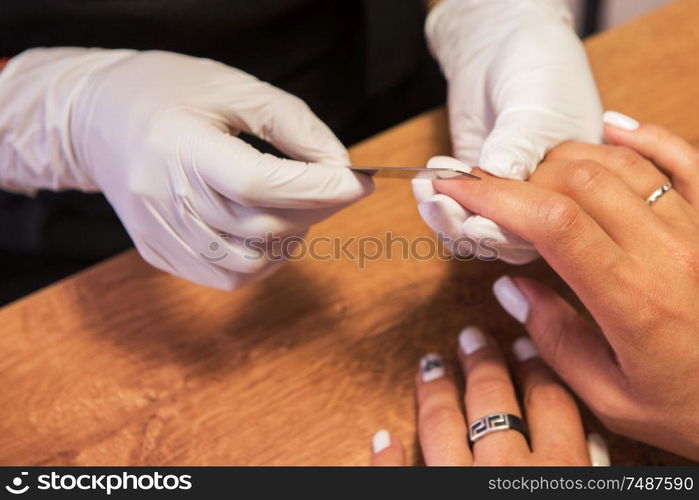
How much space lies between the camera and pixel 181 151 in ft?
1.97

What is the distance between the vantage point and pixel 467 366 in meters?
0.66

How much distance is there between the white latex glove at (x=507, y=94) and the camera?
0.60m

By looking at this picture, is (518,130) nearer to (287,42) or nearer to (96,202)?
(287,42)

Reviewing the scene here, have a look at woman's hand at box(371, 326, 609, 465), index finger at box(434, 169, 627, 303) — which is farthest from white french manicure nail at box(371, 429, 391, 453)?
index finger at box(434, 169, 627, 303)

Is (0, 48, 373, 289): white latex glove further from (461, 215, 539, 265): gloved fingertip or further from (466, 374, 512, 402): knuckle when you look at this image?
(466, 374, 512, 402): knuckle

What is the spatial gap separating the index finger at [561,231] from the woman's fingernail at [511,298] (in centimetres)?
9

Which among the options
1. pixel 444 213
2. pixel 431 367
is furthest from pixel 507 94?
pixel 431 367

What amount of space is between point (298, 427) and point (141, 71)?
42cm

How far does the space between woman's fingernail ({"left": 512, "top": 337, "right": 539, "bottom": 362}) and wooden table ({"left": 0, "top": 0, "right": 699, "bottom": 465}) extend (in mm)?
14

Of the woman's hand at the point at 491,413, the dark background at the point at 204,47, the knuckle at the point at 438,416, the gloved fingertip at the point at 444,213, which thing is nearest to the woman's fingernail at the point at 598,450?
the woman's hand at the point at 491,413

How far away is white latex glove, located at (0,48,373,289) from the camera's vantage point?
0.59 m

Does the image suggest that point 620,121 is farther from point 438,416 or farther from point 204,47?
point 204,47

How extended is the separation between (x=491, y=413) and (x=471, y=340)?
0.26 feet

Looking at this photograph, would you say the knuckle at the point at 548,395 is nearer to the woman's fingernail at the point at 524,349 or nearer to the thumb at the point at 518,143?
the woman's fingernail at the point at 524,349
